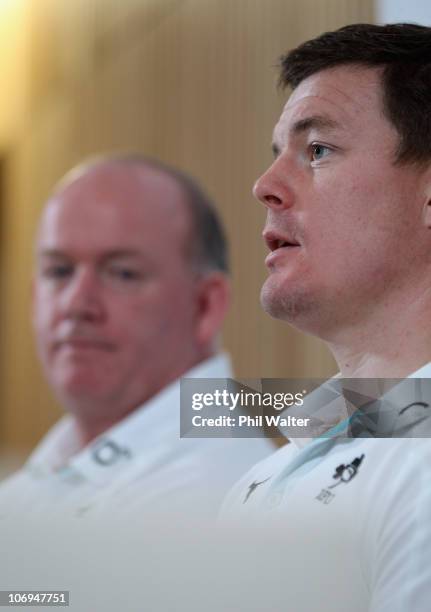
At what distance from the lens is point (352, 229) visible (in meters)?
0.62

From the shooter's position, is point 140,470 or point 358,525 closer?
point 358,525

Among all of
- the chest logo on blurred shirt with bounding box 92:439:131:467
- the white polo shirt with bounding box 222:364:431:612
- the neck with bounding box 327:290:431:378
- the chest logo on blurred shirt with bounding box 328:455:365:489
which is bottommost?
the white polo shirt with bounding box 222:364:431:612

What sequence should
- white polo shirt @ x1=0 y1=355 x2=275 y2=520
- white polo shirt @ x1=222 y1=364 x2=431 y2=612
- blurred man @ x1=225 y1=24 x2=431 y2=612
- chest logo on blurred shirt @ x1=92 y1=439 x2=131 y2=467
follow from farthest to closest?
1. chest logo on blurred shirt @ x1=92 y1=439 x2=131 y2=467
2. white polo shirt @ x1=0 y1=355 x2=275 y2=520
3. blurred man @ x1=225 y1=24 x2=431 y2=612
4. white polo shirt @ x1=222 y1=364 x2=431 y2=612

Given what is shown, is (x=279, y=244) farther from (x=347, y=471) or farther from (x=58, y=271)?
(x=58, y=271)

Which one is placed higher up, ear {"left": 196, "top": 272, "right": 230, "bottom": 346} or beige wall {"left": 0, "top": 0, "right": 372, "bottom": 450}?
beige wall {"left": 0, "top": 0, "right": 372, "bottom": 450}

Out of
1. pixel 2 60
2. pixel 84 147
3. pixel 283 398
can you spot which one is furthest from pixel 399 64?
pixel 2 60

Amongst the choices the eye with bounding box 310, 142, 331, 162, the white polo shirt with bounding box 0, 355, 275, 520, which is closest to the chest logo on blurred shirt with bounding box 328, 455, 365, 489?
the eye with bounding box 310, 142, 331, 162

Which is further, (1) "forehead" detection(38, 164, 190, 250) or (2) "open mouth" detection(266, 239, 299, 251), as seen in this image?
(1) "forehead" detection(38, 164, 190, 250)

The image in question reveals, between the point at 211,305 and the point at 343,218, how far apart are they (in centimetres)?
70

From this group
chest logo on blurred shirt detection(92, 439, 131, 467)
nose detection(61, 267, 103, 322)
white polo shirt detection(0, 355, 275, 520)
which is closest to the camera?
white polo shirt detection(0, 355, 275, 520)

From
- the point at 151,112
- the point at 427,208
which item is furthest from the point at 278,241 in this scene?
the point at 151,112

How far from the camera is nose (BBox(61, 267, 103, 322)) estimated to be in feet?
4.11

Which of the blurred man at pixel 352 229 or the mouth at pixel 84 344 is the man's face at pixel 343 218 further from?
the mouth at pixel 84 344

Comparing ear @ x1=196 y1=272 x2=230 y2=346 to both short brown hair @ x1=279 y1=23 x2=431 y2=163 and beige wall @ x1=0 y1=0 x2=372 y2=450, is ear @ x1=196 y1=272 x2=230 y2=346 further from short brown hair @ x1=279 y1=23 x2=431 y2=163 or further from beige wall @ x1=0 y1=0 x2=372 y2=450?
short brown hair @ x1=279 y1=23 x2=431 y2=163
